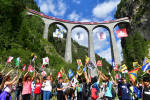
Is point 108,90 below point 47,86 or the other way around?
below

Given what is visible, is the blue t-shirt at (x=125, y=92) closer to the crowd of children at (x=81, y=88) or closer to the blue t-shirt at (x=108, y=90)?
the crowd of children at (x=81, y=88)

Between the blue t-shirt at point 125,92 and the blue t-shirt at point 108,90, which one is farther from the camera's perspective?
the blue t-shirt at point 108,90

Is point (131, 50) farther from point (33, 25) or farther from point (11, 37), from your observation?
point (11, 37)

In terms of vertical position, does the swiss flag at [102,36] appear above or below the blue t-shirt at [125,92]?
above

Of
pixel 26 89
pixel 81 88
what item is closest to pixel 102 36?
pixel 81 88

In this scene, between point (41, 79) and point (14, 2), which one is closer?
point (41, 79)

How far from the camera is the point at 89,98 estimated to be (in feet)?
13.8

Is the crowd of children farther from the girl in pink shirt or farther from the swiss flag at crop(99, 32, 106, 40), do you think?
the swiss flag at crop(99, 32, 106, 40)

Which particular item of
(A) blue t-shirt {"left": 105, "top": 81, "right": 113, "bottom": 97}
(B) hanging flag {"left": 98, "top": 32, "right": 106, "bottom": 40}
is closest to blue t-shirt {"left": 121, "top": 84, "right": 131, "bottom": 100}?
(A) blue t-shirt {"left": 105, "top": 81, "right": 113, "bottom": 97}

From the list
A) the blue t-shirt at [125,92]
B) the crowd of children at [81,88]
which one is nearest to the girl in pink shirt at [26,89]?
the crowd of children at [81,88]

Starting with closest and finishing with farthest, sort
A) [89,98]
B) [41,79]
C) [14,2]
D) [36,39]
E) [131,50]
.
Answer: [89,98]
[41,79]
[14,2]
[36,39]
[131,50]

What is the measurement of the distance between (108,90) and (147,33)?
105 ft

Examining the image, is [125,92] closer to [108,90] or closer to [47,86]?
[108,90]

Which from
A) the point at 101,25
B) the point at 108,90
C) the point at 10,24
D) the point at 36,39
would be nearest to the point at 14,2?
the point at 10,24
